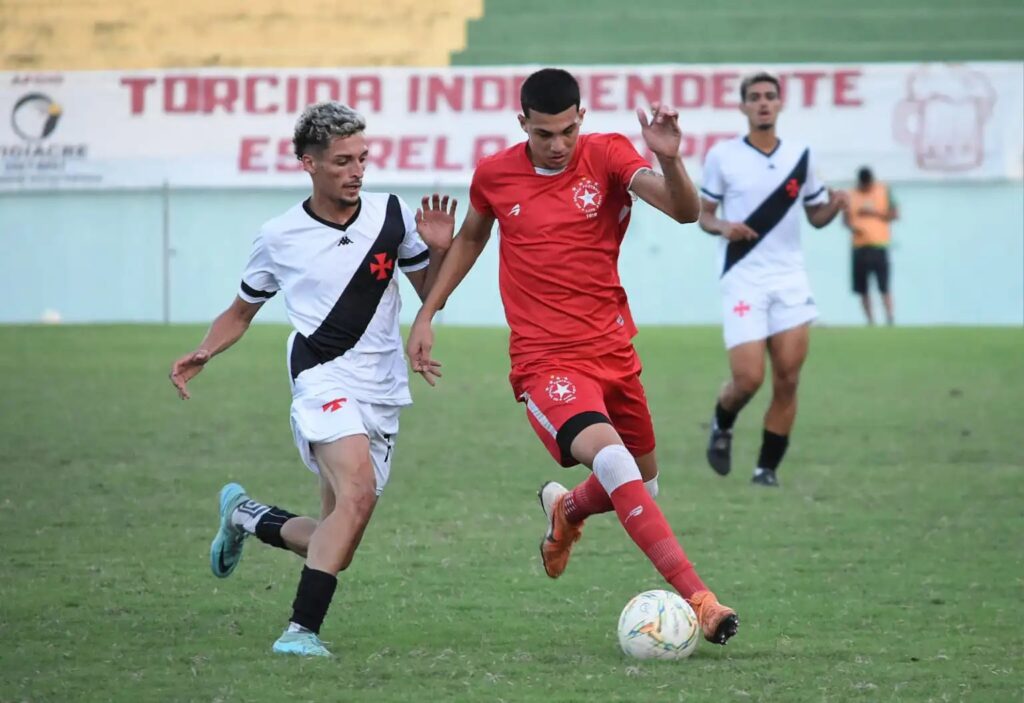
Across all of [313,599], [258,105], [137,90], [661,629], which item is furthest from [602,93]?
[661,629]

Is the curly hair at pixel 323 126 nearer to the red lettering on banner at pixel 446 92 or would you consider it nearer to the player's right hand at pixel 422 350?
the player's right hand at pixel 422 350

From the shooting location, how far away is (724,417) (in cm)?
1038

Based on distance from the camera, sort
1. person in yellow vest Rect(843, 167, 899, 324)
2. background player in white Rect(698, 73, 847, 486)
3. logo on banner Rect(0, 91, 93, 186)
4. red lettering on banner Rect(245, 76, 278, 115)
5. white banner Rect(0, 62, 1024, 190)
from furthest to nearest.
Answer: red lettering on banner Rect(245, 76, 278, 115)
logo on banner Rect(0, 91, 93, 186)
white banner Rect(0, 62, 1024, 190)
person in yellow vest Rect(843, 167, 899, 324)
background player in white Rect(698, 73, 847, 486)

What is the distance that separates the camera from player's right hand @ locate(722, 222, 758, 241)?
9.73 m

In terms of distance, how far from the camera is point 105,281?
85.6ft

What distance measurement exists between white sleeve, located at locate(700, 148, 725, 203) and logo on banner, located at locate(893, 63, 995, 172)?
52.4 feet

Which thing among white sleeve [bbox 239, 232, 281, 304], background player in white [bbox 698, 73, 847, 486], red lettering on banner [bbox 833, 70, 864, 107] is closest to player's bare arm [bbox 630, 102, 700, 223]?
white sleeve [bbox 239, 232, 281, 304]

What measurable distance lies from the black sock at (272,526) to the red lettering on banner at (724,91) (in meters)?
20.8

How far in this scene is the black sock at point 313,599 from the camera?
568 cm

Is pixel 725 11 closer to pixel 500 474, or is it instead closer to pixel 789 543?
pixel 500 474

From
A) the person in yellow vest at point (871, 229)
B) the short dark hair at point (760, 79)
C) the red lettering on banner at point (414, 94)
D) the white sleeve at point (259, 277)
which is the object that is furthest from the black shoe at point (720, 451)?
the red lettering on banner at point (414, 94)

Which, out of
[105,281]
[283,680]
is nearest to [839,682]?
[283,680]

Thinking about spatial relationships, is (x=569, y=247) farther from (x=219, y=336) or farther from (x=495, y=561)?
(x=495, y=561)

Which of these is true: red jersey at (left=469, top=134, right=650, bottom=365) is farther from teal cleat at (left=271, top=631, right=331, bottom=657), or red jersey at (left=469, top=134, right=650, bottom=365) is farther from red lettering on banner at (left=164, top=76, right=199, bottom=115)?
red lettering on banner at (left=164, top=76, right=199, bottom=115)
